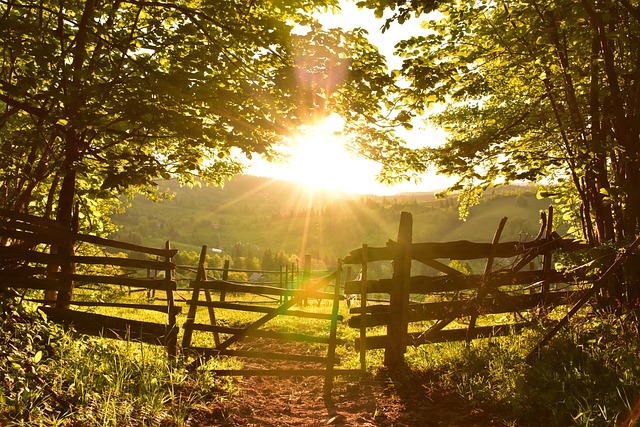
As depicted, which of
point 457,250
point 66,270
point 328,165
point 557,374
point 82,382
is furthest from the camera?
point 328,165

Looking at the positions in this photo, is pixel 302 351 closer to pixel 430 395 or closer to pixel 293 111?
pixel 430 395

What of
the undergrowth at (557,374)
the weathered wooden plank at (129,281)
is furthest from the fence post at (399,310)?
the weathered wooden plank at (129,281)

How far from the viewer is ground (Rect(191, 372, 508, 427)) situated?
18.2 feet

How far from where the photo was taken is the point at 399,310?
8023 millimetres

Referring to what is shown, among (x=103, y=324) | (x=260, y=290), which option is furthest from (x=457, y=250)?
(x=103, y=324)

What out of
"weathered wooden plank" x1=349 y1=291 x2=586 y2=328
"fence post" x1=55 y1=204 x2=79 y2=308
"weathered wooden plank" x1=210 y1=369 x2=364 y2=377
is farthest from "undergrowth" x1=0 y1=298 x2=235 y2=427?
"weathered wooden plank" x1=349 y1=291 x2=586 y2=328

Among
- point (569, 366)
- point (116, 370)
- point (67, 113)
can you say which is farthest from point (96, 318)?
point (569, 366)

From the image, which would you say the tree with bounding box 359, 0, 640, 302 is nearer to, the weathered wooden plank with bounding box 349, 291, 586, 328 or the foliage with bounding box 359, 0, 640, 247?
the foliage with bounding box 359, 0, 640, 247

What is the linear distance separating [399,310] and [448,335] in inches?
43.9

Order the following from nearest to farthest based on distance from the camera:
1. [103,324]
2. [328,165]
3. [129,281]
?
[103,324]
[129,281]
[328,165]

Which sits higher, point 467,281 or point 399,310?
point 467,281

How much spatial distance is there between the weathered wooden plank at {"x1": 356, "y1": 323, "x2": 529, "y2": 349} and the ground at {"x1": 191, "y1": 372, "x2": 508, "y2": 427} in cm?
65

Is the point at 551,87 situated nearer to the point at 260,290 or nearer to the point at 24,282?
the point at 260,290

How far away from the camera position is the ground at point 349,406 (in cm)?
554
